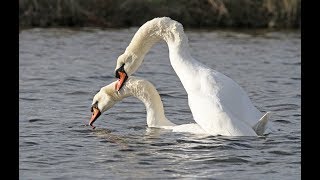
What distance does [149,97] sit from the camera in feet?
41.2

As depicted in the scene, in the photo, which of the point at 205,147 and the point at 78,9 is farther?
the point at 78,9

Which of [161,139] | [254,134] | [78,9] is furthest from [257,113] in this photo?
[78,9]

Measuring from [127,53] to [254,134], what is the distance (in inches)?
82.4

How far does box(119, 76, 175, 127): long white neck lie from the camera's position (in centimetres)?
1252

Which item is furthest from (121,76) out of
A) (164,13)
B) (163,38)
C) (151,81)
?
(164,13)

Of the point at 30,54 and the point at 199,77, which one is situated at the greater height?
the point at 199,77

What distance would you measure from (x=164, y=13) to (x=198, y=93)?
17135mm

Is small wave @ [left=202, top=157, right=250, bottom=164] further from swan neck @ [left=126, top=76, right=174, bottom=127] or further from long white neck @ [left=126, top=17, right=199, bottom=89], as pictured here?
swan neck @ [left=126, top=76, right=174, bottom=127]

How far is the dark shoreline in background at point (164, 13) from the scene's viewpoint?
27703 millimetres

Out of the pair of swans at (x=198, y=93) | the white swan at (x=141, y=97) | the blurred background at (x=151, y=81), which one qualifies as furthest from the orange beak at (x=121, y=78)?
the blurred background at (x=151, y=81)

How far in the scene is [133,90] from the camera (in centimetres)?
1261

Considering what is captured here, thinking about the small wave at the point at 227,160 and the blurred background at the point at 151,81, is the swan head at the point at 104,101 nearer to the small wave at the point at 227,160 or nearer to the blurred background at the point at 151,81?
the blurred background at the point at 151,81

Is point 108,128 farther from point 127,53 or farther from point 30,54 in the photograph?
point 30,54
